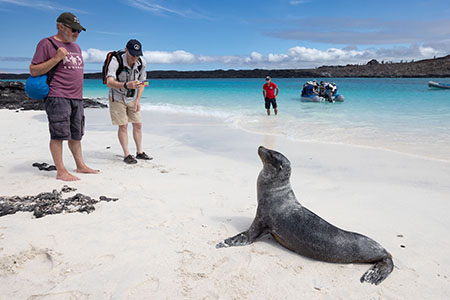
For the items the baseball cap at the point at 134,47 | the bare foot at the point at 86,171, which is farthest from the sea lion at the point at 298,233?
the baseball cap at the point at 134,47

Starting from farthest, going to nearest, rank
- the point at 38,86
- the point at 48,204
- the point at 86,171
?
the point at 86,171
the point at 38,86
the point at 48,204

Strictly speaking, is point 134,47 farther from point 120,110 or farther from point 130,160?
point 130,160

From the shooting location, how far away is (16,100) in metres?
17.3

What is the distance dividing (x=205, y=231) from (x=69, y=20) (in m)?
3.24

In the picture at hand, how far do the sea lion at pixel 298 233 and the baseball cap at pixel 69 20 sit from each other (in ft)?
9.97

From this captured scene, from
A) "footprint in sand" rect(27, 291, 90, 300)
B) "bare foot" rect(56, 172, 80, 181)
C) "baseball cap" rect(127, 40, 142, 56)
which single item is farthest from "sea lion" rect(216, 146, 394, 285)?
"baseball cap" rect(127, 40, 142, 56)

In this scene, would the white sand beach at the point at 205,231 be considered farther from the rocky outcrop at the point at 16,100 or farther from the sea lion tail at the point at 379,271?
the rocky outcrop at the point at 16,100

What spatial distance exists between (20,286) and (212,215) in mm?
1990

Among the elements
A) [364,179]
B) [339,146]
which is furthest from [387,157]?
[364,179]

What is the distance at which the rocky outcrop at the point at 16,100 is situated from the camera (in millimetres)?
15953

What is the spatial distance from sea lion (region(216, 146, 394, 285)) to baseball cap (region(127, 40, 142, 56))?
3131 millimetres

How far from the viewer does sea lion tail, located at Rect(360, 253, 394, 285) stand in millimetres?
2758

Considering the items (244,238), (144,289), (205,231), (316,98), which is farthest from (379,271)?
(316,98)

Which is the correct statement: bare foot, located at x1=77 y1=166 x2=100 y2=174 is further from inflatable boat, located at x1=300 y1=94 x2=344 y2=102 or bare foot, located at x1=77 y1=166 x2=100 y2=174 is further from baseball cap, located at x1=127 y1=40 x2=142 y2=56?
inflatable boat, located at x1=300 y1=94 x2=344 y2=102
